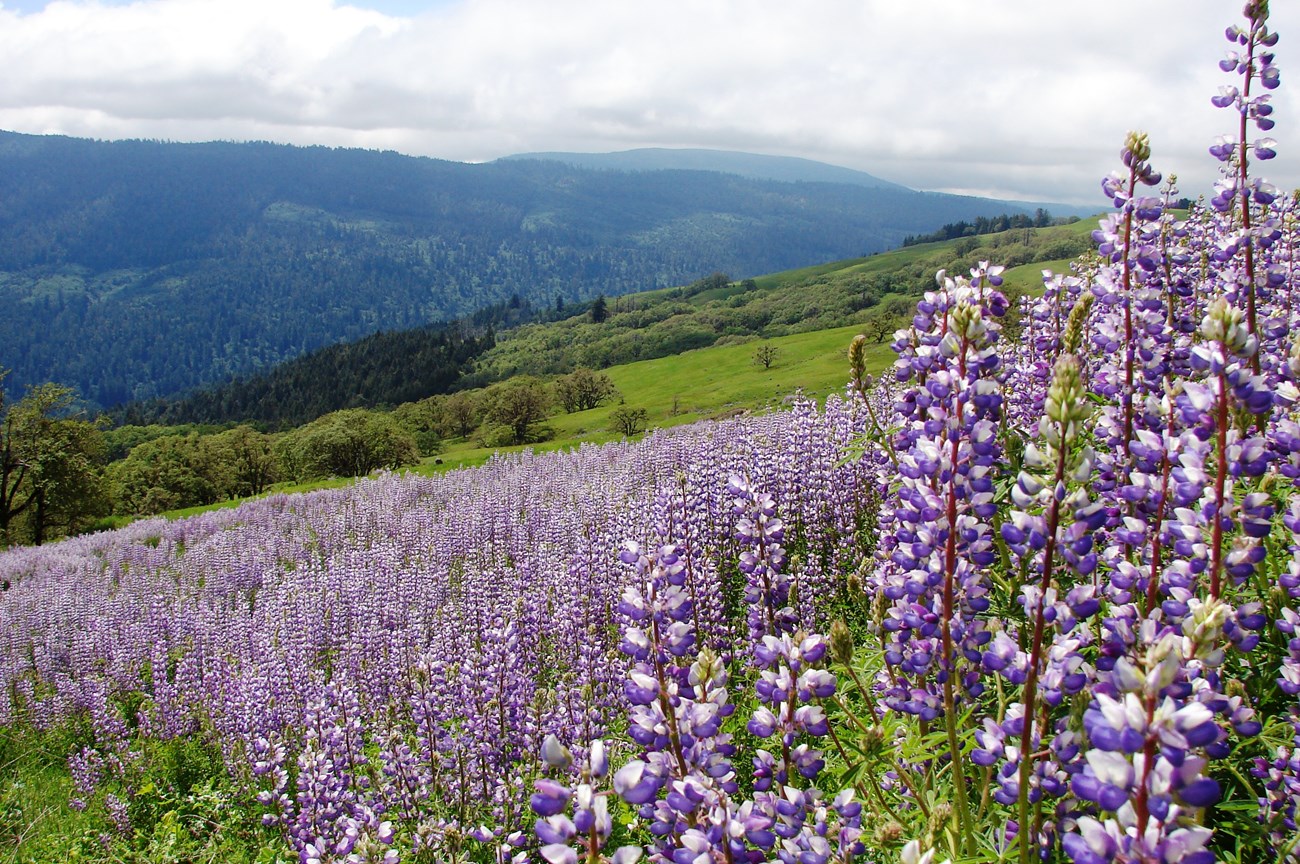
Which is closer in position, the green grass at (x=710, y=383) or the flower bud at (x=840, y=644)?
the flower bud at (x=840, y=644)

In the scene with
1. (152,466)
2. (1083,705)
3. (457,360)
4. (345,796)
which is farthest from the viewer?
(457,360)

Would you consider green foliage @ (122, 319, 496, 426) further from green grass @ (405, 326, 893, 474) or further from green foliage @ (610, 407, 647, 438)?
green foliage @ (610, 407, 647, 438)

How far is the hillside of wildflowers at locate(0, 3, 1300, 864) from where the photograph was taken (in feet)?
7.98

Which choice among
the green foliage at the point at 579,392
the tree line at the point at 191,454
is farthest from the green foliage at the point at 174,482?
the green foliage at the point at 579,392

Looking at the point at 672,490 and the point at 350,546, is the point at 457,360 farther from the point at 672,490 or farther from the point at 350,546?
the point at 672,490

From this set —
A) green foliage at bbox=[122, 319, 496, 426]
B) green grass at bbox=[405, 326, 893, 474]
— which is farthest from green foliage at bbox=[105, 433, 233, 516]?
green foliage at bbox=[122, 319, 496, 426]

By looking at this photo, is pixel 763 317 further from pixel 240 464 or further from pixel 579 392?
pixel 240 464

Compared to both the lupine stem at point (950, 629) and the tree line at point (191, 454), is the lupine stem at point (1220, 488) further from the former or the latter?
the tree line at point (191, 454)

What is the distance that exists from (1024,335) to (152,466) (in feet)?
219

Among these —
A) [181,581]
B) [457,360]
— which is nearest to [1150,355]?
[181,581]

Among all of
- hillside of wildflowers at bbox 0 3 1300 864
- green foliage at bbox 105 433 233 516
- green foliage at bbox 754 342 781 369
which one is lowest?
green foliage at bbox 105 433 233 516

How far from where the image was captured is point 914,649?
315 centimetres

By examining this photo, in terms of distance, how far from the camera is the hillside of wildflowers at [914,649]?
2.43 m

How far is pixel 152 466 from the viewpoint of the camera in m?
59.5
